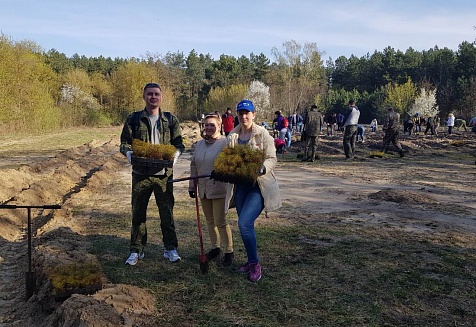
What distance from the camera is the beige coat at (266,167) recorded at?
4.26 metres

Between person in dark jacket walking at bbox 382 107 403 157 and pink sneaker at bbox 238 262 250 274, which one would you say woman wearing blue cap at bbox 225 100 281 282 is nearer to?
pink sneaker at bbox 238 262 250 274

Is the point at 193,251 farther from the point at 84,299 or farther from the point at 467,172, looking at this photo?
the point at 467,172

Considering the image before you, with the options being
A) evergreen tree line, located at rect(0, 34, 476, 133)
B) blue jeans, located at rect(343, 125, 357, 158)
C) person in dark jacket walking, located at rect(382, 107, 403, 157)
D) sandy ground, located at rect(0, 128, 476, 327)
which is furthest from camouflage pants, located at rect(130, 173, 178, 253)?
evergreen tree line, located at rect(0, 34, 476, 133)

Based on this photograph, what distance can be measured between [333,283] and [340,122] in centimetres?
2795

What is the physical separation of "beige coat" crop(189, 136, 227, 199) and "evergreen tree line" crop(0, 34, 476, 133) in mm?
28132

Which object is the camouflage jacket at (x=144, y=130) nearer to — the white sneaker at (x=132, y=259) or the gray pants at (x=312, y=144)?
the white sneaker at (x=132, y=259)

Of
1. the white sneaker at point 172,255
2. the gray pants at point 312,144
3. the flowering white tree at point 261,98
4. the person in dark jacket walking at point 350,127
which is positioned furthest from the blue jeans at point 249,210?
the flowering white tree at point 261,98

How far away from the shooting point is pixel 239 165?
4.12 m

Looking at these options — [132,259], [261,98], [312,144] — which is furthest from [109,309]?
[261,98]

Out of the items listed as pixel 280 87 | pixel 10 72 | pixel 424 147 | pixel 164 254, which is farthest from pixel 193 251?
pixel 280 87

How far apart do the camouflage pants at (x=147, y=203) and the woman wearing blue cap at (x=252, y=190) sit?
2.56 feet

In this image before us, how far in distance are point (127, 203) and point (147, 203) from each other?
12.4 feet

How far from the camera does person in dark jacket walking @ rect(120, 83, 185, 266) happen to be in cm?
472

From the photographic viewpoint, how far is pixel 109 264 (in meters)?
4.88
